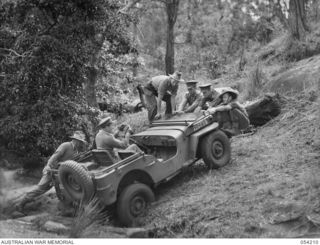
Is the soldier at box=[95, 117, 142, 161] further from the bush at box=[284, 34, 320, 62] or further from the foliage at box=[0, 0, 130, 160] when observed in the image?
the bush at box=[284, 34, 320, 62]

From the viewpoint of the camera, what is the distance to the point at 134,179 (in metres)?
7.31

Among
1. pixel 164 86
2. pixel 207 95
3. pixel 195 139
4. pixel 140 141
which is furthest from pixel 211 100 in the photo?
pixel 140 141

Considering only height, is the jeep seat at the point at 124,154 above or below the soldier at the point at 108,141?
below

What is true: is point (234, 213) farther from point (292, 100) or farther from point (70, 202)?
point (292, 100)

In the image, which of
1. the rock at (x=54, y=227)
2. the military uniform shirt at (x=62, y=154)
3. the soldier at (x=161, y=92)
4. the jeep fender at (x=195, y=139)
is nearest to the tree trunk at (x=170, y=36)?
the soldier at (x=161, y=92)

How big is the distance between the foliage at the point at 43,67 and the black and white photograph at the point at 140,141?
0.03m

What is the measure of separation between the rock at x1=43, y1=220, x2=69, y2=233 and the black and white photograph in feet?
0.07

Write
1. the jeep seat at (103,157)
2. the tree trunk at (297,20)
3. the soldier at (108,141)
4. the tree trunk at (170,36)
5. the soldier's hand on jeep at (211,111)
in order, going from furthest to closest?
the tree trunk at (170,36)
the tree trunk at (297,20)
the soldier's hand on jeep at (211,111)
the soldier at (108,141)
the jeep seat at (103,157)

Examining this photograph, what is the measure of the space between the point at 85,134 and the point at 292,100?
516cm

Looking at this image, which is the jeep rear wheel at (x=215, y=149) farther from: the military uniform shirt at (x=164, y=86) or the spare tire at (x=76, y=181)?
the spare tire at (x=76, y=181)

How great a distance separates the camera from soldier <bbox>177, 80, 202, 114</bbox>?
9295 millimetres

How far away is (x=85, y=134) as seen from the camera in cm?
1086

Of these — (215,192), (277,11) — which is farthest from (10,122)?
(277,11)

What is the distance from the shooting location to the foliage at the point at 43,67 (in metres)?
9.75
